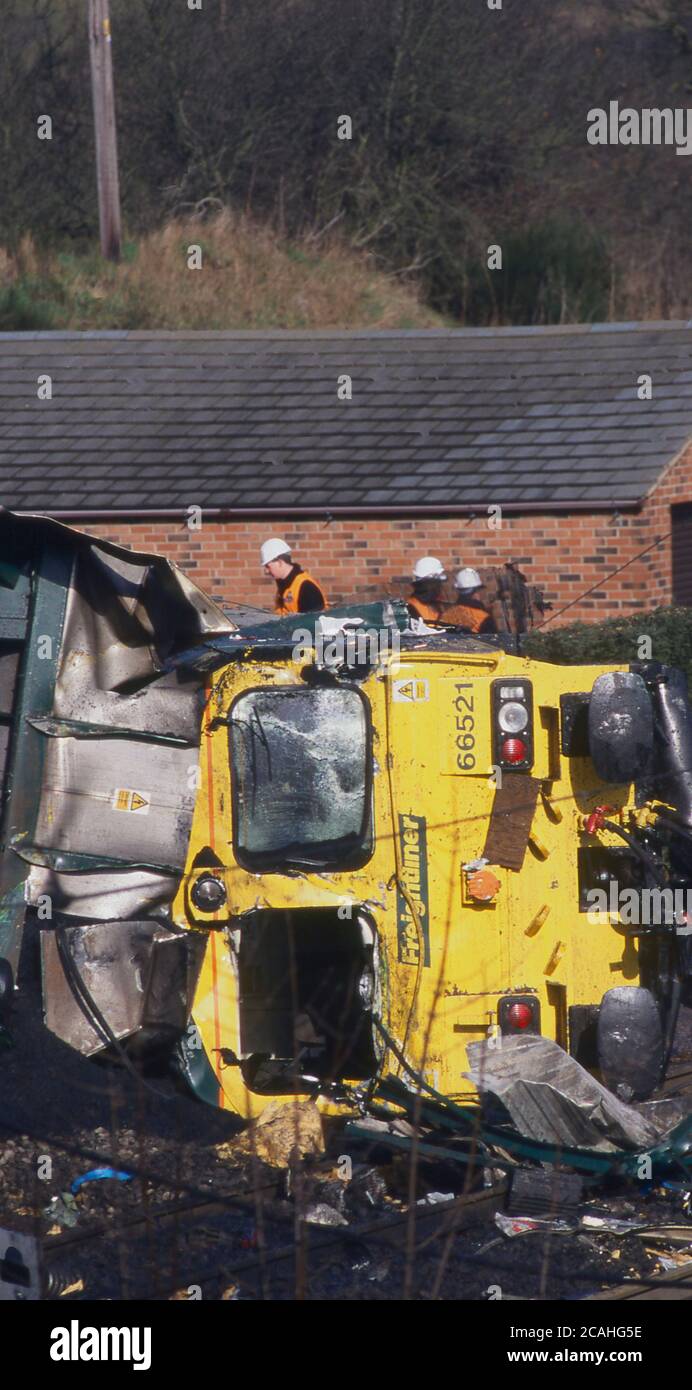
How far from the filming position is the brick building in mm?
15203

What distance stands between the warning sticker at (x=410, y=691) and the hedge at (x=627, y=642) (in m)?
5.65

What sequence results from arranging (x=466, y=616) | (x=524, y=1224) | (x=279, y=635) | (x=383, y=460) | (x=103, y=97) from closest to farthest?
(x=524, y=1224) < (x=279, y=635) < (x=466, y=616) < (x=383, y=460) < (x=103, y=97)

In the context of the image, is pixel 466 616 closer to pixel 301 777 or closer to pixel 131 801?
pixel 301 777

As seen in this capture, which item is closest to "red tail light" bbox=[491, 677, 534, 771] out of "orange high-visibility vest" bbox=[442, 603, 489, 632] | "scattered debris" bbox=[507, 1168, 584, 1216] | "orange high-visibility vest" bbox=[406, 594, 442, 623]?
"scattered debris" bbox=[507, 1168, 584, 1216]

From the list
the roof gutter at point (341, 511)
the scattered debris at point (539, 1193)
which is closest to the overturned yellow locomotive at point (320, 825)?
the scattered debris at point (539, 1193)

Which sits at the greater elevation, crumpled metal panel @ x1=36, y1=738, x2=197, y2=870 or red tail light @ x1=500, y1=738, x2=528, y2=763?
red tail light @ x1=500, y1=738, x2=528, y2=763

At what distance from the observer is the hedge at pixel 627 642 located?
12.0 meters

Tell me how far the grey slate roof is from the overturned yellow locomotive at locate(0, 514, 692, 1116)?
347 inches

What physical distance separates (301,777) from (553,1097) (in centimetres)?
152

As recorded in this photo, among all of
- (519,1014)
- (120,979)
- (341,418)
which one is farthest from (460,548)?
(120,979)

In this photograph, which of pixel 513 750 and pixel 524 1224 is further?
pixel 513 750

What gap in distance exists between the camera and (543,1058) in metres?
6.15

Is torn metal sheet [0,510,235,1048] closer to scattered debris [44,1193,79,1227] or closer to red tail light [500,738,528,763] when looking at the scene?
scattered debris [44,1193,79,1227]

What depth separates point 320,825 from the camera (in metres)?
6.38
